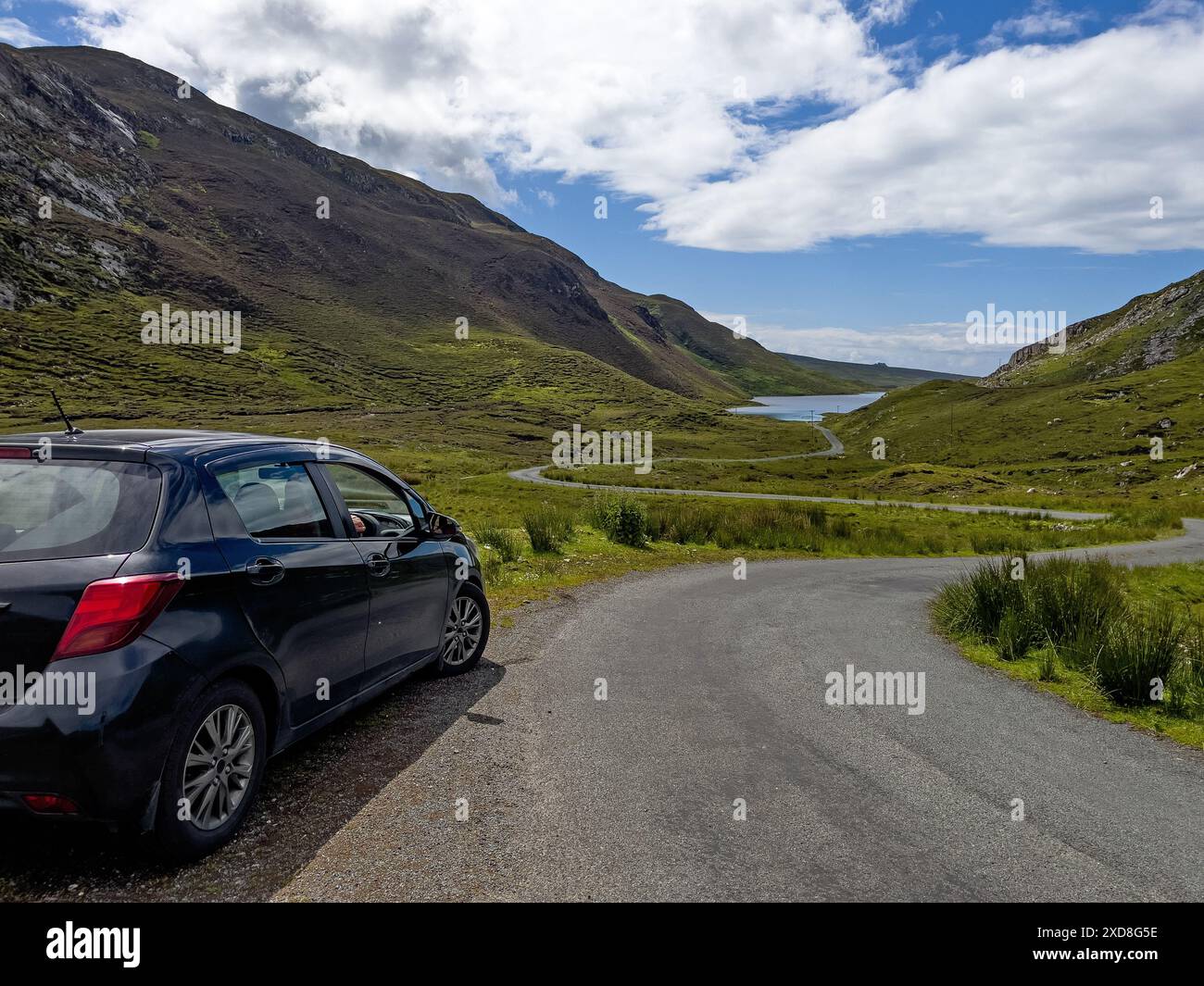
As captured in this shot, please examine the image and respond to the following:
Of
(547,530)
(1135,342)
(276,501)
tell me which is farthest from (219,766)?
(1135,342)

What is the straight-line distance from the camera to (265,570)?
419 centimetres

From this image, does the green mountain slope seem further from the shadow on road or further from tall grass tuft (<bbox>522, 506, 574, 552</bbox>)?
the shadow on road

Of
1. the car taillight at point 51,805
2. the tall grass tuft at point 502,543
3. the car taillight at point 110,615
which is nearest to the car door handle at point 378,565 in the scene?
the car taillight at point 110,615

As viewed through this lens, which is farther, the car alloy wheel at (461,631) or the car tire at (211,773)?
the car alloy wheel at (461,631)

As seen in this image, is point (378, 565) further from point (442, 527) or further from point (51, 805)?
point (51, 805)

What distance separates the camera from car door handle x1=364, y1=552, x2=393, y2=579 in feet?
17.2

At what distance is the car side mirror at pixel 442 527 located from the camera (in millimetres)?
6527

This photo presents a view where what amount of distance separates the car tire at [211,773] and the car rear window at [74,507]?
0.93 m

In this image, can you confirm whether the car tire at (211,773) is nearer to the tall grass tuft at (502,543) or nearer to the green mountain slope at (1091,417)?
the tall grass tuft at (502,543)

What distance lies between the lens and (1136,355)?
132 metres

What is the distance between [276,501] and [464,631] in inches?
112

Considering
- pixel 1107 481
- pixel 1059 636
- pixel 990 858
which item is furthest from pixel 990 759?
pixel 1107 481

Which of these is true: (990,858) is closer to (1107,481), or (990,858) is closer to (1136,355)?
(1107,481)
